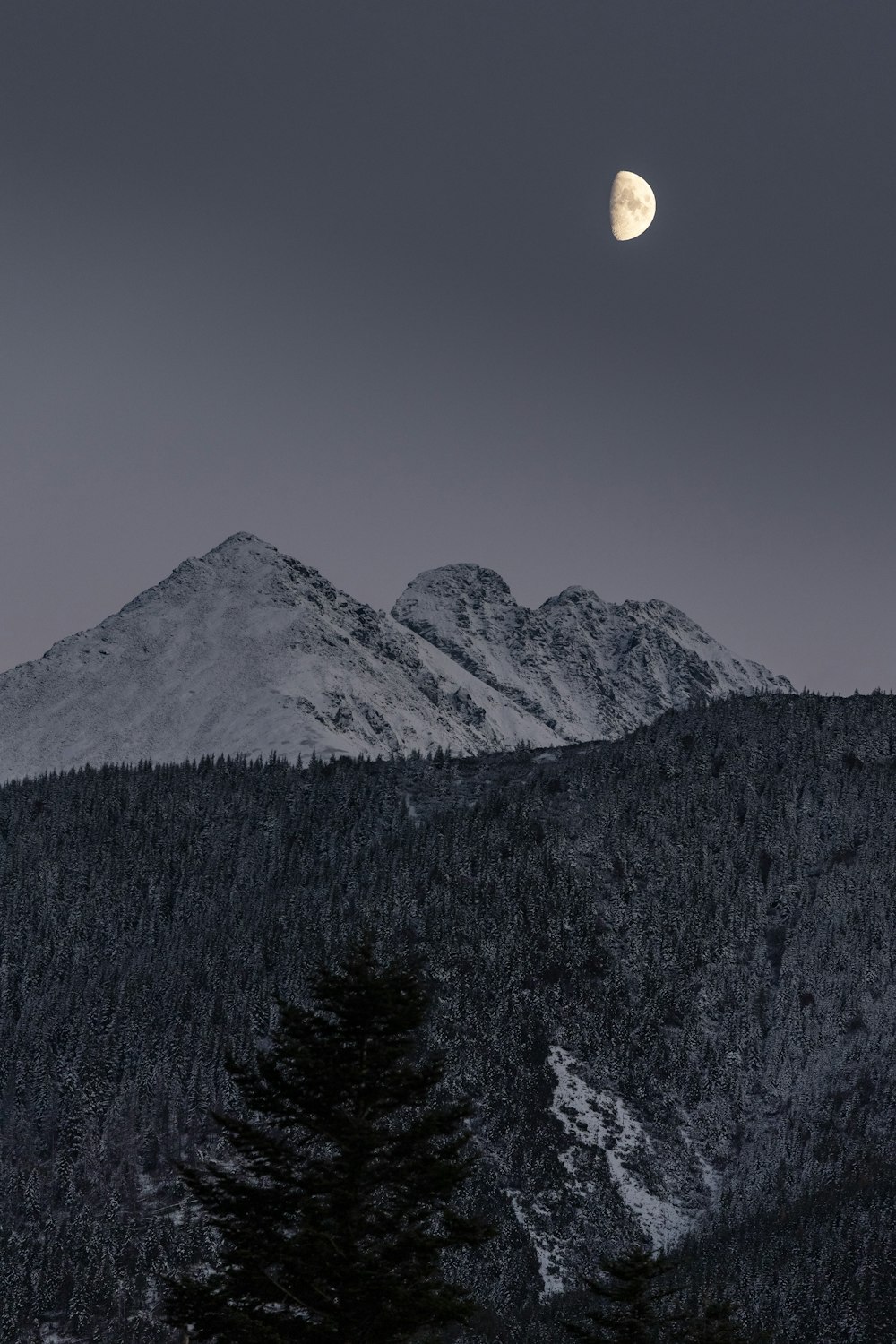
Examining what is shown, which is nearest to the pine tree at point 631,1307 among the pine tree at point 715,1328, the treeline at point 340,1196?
the pine tree at point 715,1328

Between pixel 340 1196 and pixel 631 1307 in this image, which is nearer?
pixel 340 1196

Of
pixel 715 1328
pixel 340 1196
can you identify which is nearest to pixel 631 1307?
pixel 715 1328

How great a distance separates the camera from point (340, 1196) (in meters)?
31.4

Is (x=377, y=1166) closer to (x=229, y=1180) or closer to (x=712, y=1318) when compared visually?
(x=229, y=1180)

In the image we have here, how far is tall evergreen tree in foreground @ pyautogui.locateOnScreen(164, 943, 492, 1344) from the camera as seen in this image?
30094mm

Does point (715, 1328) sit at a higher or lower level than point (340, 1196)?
higher

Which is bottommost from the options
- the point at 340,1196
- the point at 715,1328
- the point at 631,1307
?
the point at 340,1196

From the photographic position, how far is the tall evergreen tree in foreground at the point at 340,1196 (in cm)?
3009

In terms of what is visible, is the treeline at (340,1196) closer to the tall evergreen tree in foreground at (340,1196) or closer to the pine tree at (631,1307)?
the tall evergreen tree in foreground at (340,1196)

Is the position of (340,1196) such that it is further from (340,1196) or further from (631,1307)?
Answer: (631,1307)

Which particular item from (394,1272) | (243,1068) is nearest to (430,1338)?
(394,1272)

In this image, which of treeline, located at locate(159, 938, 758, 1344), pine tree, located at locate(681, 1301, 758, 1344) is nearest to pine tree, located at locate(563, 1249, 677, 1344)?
pine tree, located at locate(681, 1301, 758, 1344)

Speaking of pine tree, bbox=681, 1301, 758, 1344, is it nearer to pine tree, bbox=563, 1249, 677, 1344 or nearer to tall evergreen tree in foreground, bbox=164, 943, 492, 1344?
pine tree, bbox=563, 1249, 677, 1344

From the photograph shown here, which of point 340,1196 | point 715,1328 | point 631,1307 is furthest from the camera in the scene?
point 715,1328
